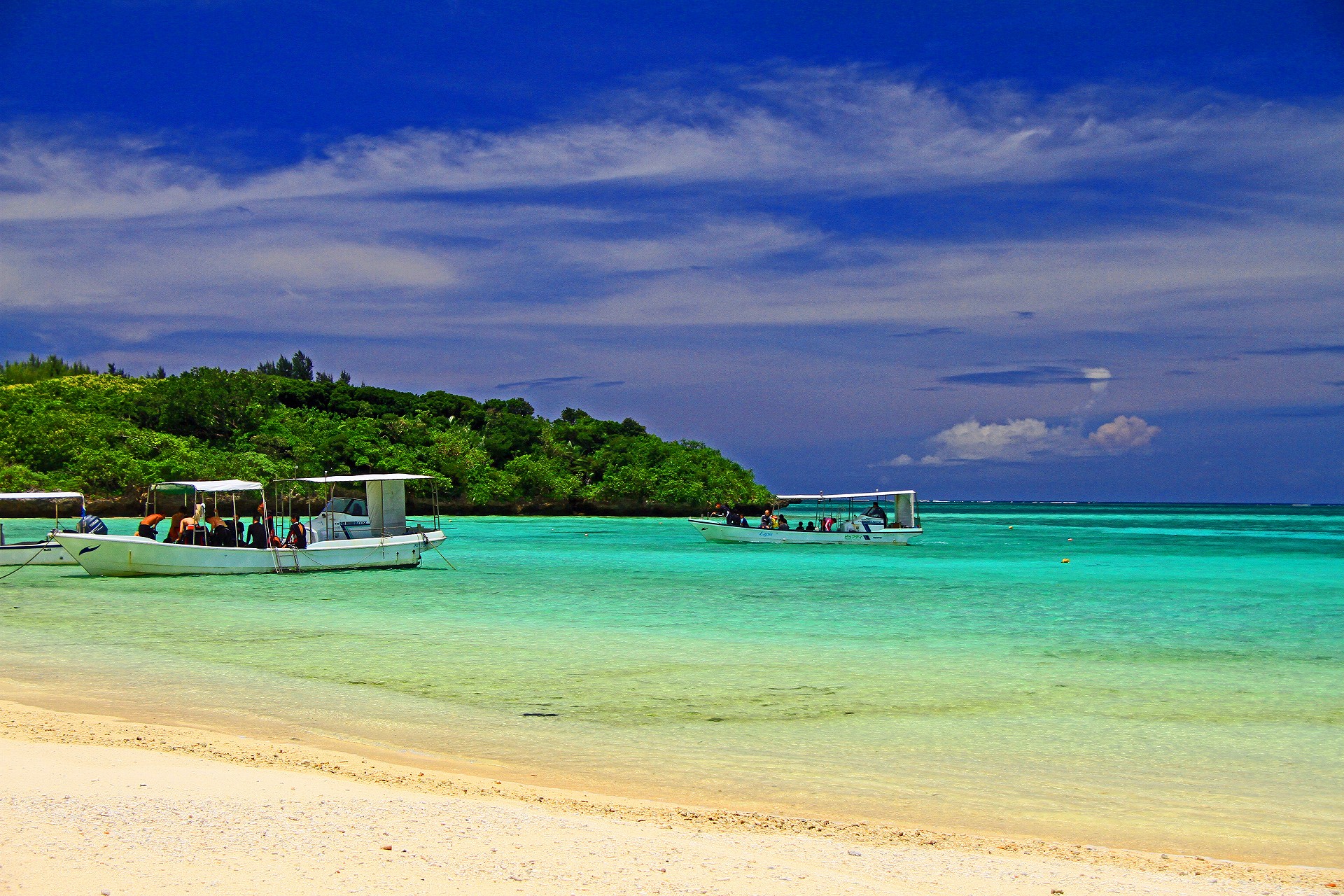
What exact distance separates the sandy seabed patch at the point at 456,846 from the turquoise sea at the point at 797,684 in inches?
25.8

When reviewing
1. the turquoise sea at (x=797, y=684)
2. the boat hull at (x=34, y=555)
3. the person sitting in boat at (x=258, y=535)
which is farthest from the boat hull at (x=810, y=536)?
the boat hull at (x=34, y=555)

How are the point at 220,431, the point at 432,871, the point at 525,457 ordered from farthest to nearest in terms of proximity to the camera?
the point at 525,457
the point at 220,431
the point at 432,871

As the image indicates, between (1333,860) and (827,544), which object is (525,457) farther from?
(1333,860)

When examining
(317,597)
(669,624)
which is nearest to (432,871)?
(669,624)

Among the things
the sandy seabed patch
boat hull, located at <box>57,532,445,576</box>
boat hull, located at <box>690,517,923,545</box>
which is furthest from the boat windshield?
the sandy seabed patch

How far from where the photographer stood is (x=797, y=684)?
10.8 meters

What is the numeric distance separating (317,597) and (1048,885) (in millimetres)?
17411

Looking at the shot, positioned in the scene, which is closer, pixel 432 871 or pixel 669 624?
pixel 432 871

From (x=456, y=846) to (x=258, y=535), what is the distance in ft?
72.9

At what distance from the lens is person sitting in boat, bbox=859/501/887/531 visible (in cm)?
3969

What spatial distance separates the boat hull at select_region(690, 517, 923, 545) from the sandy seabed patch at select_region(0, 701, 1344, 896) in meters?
33.2

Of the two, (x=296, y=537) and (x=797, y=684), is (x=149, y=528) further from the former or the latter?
(x=797, y=684)

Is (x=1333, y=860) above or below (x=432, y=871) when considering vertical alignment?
below

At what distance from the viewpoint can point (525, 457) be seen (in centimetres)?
8006
